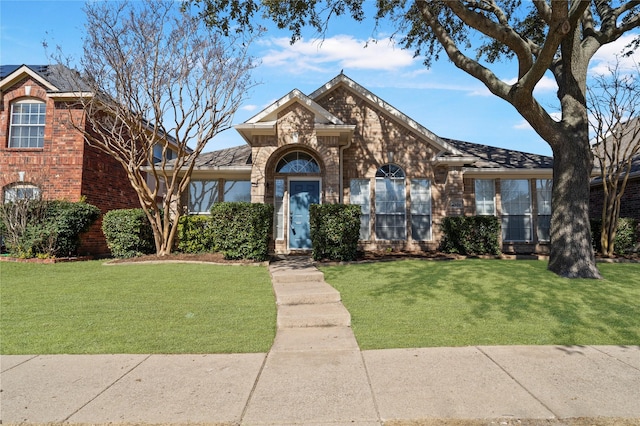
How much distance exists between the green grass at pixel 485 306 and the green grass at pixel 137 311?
66.6 inches

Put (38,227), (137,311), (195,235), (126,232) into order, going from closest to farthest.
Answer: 1. (137,311)
2. (38,227)
3. (126,232)
4. (195,235)

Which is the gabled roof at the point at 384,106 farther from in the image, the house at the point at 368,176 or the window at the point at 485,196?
the window at the point at 485,196

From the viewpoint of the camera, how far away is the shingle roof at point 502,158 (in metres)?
14.6

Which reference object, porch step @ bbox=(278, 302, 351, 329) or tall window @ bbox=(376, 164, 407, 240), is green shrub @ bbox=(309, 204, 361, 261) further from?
porch step @ bbox=(278, 302, 351, 329)

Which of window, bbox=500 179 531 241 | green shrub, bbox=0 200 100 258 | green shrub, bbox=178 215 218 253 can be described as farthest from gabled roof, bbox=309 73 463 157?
green shrub, bbox=0 200 100 258

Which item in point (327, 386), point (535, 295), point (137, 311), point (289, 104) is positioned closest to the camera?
point (327, 386)

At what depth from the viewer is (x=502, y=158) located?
51.1ft

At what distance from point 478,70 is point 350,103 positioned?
5596mm

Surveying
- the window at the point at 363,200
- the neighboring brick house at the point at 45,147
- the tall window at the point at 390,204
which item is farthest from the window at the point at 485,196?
the neighboring brick house at the point at 45,147

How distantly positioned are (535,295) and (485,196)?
860cm

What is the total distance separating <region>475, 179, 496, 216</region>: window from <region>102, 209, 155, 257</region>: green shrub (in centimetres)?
1239

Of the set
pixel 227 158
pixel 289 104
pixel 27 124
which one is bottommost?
pixel 227 158

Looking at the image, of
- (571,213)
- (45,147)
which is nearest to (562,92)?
(571,213)

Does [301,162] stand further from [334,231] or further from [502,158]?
[502,158]
